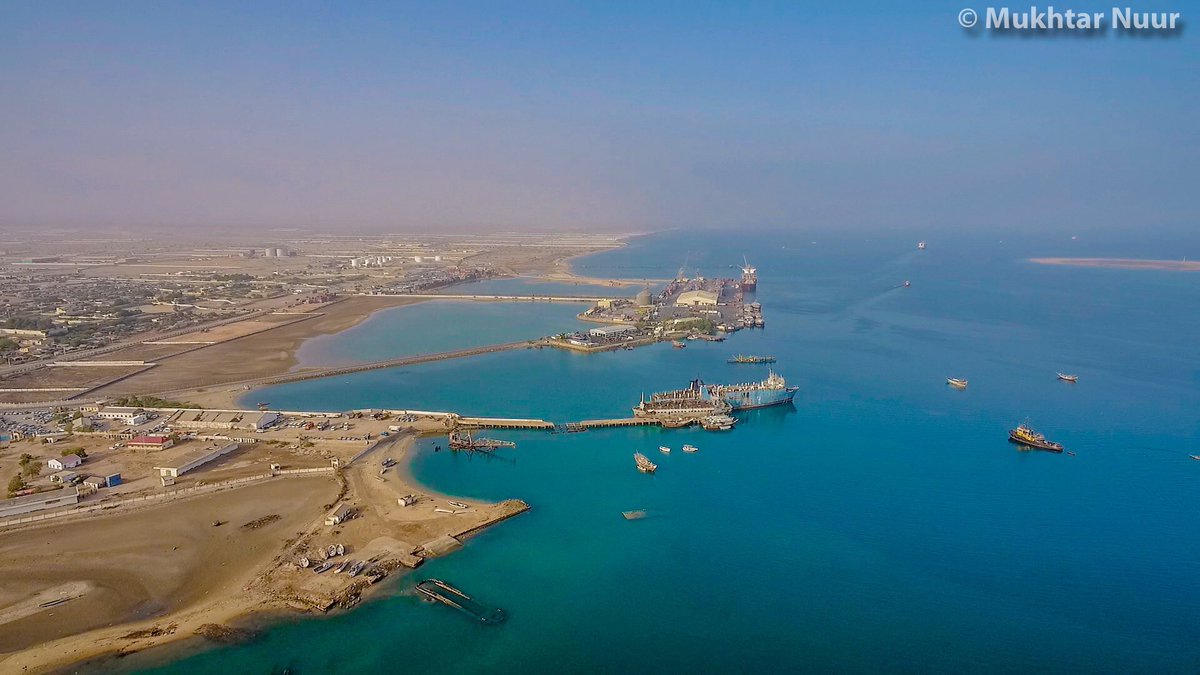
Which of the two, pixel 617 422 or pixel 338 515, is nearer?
pixel 338 515

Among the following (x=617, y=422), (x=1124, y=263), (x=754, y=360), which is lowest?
(x=617, y=422)

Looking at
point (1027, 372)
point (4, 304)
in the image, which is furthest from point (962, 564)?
point (4, 304)

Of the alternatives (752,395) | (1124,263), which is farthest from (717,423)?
(1124,263)

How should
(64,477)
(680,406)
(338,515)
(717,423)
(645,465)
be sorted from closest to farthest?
(338,515)
(64,477)
(645,465)
(717,423)
(680,406)

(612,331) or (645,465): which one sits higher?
(612,331)

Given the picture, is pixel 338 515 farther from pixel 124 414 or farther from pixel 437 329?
pixel 437 329

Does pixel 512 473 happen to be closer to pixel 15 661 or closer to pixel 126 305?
pixel 15 661

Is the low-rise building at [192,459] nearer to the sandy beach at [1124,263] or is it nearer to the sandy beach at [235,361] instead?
the sandy beach at [235,361]
